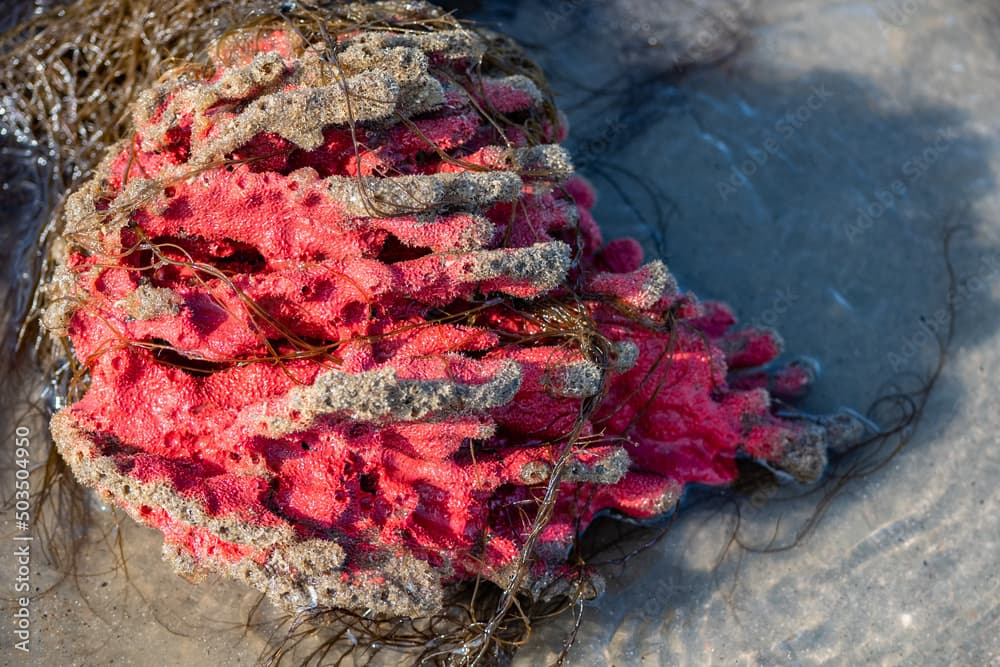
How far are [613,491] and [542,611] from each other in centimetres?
50

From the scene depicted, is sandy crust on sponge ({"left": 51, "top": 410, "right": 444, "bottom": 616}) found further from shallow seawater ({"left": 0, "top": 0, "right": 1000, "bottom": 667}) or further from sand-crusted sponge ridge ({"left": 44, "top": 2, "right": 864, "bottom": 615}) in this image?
shallow seawater ({"left": 0, "top": 0, "right": 1000, "bottom": 667})

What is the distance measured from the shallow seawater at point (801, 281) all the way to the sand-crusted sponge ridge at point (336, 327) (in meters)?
0.62

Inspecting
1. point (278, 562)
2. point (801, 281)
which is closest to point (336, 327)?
point (278, 562)

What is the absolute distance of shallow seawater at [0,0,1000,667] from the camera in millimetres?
2641

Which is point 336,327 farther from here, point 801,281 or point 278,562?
point 801,281

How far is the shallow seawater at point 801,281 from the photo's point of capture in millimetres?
2641

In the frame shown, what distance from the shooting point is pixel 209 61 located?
8.57 ft

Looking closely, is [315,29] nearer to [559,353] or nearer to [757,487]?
[559,353]

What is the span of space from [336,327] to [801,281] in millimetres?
1962

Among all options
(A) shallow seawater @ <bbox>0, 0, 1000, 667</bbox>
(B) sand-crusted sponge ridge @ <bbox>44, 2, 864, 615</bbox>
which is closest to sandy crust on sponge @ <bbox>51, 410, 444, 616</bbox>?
(B) sand-crusted sponge ridge @ <bbox>44, 2, 864, 615</bbox>

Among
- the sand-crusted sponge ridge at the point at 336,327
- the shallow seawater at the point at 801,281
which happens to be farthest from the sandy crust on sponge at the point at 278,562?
the shallow seawater at the point at 801,281

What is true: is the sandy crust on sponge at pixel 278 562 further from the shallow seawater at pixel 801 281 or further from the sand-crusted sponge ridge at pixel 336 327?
→ the shallow seawater at pixel 801 281

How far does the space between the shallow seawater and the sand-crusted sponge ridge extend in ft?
2.02

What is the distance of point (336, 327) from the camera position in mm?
2131
